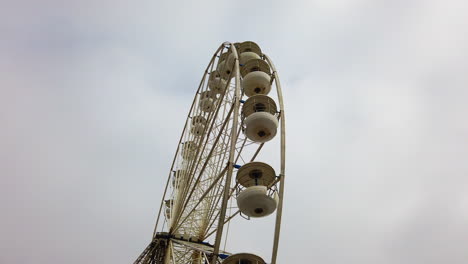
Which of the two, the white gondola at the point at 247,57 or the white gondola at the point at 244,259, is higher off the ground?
the white gondola at the point at 247,57

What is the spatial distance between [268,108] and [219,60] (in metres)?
7.82

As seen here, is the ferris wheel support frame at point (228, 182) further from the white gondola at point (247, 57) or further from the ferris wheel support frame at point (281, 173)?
the white gondola at point (247, 57)

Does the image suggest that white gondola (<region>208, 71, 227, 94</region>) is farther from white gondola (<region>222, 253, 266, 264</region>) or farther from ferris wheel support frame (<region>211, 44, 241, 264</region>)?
white gondola (<region>222, 253, 266, 264</region>)

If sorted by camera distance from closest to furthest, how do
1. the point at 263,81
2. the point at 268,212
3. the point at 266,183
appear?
the point at 268,212 → the point at 266,183 → the point at 263,81

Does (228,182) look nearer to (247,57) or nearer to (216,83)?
(247,57)

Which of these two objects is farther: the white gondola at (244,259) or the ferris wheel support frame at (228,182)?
the white gondola at (244,259)

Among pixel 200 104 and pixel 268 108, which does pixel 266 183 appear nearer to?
pixel 268 108

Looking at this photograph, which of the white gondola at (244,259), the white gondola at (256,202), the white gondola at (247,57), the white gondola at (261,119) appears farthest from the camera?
the white gondola at (247,57)

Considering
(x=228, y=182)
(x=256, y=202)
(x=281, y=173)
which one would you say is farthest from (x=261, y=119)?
(x=256, y=202)

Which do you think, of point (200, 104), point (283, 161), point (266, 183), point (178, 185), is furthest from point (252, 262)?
point (200, 104)

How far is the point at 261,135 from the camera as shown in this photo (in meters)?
11.8

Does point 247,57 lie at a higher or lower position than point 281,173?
higher

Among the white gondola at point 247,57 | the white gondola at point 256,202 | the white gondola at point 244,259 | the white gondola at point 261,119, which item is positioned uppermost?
the white gondola at point 247,57

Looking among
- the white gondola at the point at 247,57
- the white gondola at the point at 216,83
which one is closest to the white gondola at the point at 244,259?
the white gondola at the point at 247,57
